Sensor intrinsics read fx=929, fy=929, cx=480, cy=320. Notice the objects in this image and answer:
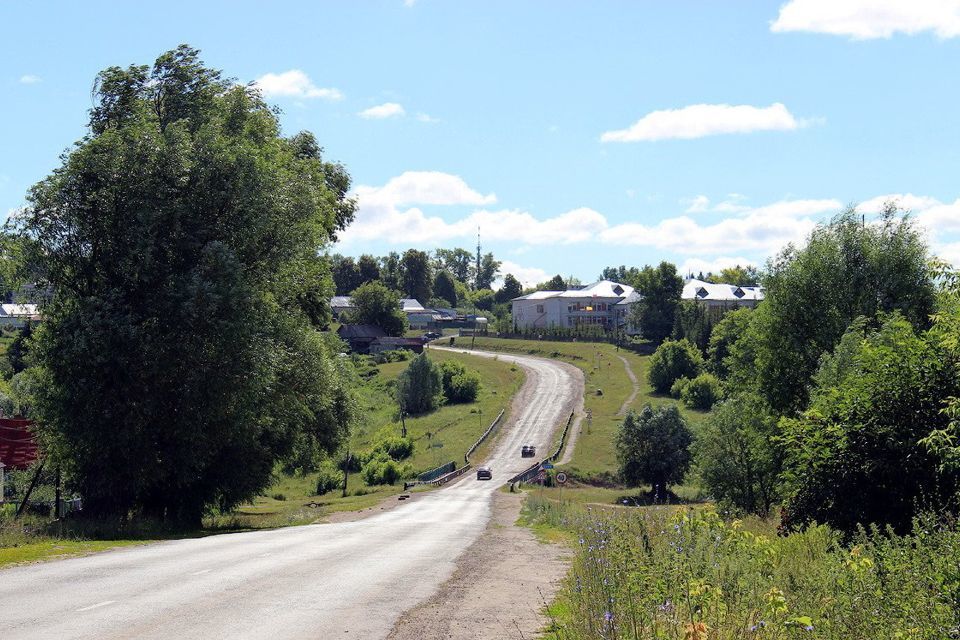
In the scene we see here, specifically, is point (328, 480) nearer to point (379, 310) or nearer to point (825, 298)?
point (825, 298)

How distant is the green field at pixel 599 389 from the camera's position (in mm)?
84625

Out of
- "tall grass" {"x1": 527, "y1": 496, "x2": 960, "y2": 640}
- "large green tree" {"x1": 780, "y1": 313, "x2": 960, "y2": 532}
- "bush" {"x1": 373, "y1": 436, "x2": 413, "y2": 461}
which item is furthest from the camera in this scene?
"bush" {"x1": 373, "y1": 436, "x2": 413, "y2": 461}

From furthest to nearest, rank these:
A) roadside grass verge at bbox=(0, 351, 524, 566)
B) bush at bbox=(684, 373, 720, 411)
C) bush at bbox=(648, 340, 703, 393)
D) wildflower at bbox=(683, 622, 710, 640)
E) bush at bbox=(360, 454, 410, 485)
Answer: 1. bush at bbox=(648, 340, 703, 393)
2. bush at bbox=(684, 373, 720, 411)
3. bush at bbox=(360, 454, 410, 485)
4. roadside grass verge at bbox=(0, 351, 524, 566)
5. wildflower at bbox=(683, 622, 710, 640)

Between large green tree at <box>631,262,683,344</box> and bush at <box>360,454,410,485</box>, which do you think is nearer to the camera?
bush at <box>360,454,410,485</box>

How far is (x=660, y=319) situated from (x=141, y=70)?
397 ft

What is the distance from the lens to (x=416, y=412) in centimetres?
10644

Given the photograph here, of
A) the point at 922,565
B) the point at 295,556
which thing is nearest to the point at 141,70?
the point at 295,556

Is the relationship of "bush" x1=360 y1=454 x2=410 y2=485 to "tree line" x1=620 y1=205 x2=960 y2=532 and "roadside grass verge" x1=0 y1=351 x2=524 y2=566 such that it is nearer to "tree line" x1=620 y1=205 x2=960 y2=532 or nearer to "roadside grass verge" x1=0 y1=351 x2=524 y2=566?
"roadside grass verge" x1=0 y1=351 x2=524 y2=566

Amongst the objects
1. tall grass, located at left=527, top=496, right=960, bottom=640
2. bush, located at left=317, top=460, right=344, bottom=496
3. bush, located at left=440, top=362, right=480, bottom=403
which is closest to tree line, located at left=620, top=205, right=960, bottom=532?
tall grass, located at left=527, top=496, right=960, bottom=640

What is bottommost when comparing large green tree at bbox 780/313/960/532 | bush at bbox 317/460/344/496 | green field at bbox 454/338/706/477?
bush at bbox 317/460/344/496

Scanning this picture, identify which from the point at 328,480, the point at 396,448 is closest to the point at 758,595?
the point at 328,480

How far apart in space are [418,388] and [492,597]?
92991mm

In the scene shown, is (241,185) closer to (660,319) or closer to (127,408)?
(127,408)

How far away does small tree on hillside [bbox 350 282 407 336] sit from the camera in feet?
502
